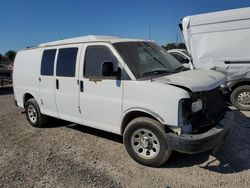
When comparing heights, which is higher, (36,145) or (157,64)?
(157,64)

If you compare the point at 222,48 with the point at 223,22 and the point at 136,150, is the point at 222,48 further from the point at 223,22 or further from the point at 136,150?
the point at 136,150

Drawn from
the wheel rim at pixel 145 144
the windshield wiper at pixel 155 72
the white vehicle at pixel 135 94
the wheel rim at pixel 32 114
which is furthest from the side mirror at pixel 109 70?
the wheel rim at pixel 32 114

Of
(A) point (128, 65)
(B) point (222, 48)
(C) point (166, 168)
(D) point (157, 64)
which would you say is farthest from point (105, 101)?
(B) point (222, 48)

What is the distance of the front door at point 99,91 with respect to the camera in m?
4.62

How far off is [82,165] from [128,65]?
191 centimetres

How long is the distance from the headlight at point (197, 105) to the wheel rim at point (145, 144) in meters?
0.77

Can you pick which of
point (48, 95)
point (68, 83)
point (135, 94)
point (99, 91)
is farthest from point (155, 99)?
point (48, 95)

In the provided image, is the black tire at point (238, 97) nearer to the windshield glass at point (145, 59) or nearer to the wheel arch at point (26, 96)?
the windshield glass at point (145, 59)

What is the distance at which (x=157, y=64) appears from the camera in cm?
484

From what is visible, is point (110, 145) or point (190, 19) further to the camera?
point (190, 19)

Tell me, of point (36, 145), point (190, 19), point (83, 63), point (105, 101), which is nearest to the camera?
point (105, 101)

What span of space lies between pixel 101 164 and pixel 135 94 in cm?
137

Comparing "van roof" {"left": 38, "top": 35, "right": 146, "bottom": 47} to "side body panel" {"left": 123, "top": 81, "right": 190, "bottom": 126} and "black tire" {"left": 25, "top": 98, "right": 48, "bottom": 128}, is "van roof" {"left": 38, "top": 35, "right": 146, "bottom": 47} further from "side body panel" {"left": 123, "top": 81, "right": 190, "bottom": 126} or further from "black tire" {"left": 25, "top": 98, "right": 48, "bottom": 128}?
"black tire" {"left": 25, "top": 98, "right": 48, "bottom": 128}

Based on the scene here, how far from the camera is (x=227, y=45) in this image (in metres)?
7.93
